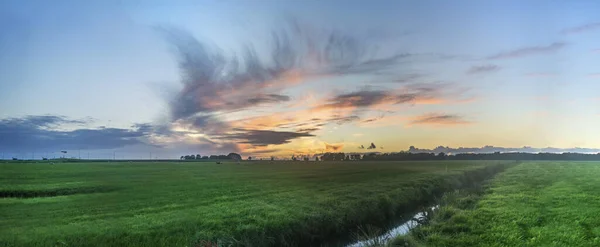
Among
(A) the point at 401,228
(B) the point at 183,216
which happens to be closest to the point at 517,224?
(A) the point at 401,228

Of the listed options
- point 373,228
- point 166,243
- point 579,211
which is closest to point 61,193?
A: point 166,243

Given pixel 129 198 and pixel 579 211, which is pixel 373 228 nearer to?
pixel 579 211

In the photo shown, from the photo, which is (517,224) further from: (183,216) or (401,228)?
(183,216)

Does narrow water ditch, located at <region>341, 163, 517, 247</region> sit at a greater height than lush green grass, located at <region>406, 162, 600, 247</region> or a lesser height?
lesser

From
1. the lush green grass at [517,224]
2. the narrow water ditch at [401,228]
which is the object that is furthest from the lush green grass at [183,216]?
the lush green grass at [517,224]

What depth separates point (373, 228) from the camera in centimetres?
2798

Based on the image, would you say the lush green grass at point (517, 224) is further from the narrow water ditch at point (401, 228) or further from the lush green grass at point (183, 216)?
the lush green grass at point (183, 216)

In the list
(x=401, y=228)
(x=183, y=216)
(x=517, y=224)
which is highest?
(x=183, y=216)

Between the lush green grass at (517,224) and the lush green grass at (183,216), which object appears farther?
the lush green grass at (183,216)

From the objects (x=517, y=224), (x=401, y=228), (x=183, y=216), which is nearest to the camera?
(x=517, y=224)

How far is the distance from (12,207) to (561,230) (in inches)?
1444

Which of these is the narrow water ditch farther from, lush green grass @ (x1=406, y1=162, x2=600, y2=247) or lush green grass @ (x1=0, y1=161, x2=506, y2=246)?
lush green grass @ (x1=0, y1=161, x2=506, y2=246)

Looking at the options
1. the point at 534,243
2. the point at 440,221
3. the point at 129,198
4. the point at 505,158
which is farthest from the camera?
the point at 505,158

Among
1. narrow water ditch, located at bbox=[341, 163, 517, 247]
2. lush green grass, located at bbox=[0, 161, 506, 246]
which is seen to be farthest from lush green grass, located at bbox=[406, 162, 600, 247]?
lush green grass, located at bbox=[0, 161, 506, 246]
